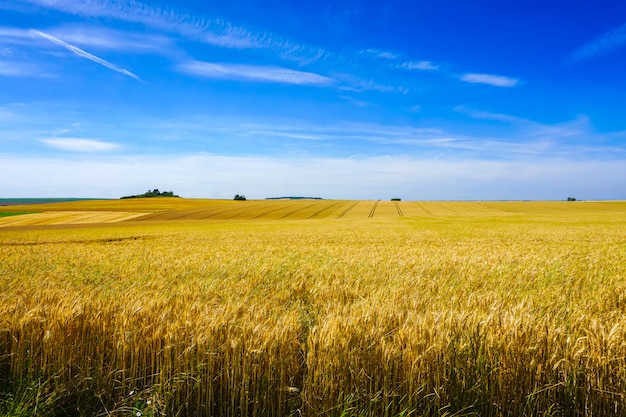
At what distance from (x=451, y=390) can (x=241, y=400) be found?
1.95 meters

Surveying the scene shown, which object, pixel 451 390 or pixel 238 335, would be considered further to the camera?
pixel 238 335

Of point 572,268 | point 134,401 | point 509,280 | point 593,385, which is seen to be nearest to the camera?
point 593,385

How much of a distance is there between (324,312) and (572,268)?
835cm

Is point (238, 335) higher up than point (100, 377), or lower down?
higher up

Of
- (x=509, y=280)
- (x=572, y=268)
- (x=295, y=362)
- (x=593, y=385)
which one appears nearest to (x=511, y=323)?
(x=593, y=385)

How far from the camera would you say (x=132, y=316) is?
13.5 ft

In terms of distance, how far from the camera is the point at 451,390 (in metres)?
3.22

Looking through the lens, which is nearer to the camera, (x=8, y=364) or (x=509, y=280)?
(x=8, y=364)

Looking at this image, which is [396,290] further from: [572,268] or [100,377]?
[572,268]

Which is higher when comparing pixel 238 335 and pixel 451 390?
pixel 238 335

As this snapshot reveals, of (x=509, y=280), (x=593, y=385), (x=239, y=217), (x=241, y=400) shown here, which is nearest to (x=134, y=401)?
(x=241, y=400)

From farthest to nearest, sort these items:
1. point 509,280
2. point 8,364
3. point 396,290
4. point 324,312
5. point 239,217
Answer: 1. point 239,217
2. point 509,280
3. point 396,290
4. point 324,312
5. point 8,364

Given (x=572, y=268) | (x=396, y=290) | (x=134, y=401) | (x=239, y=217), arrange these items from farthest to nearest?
(x=239, y=217) → (x=572, y=268) → (x=396, y=290) → (x=134, y=401)

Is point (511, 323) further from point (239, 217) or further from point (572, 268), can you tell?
point (239, 217)
